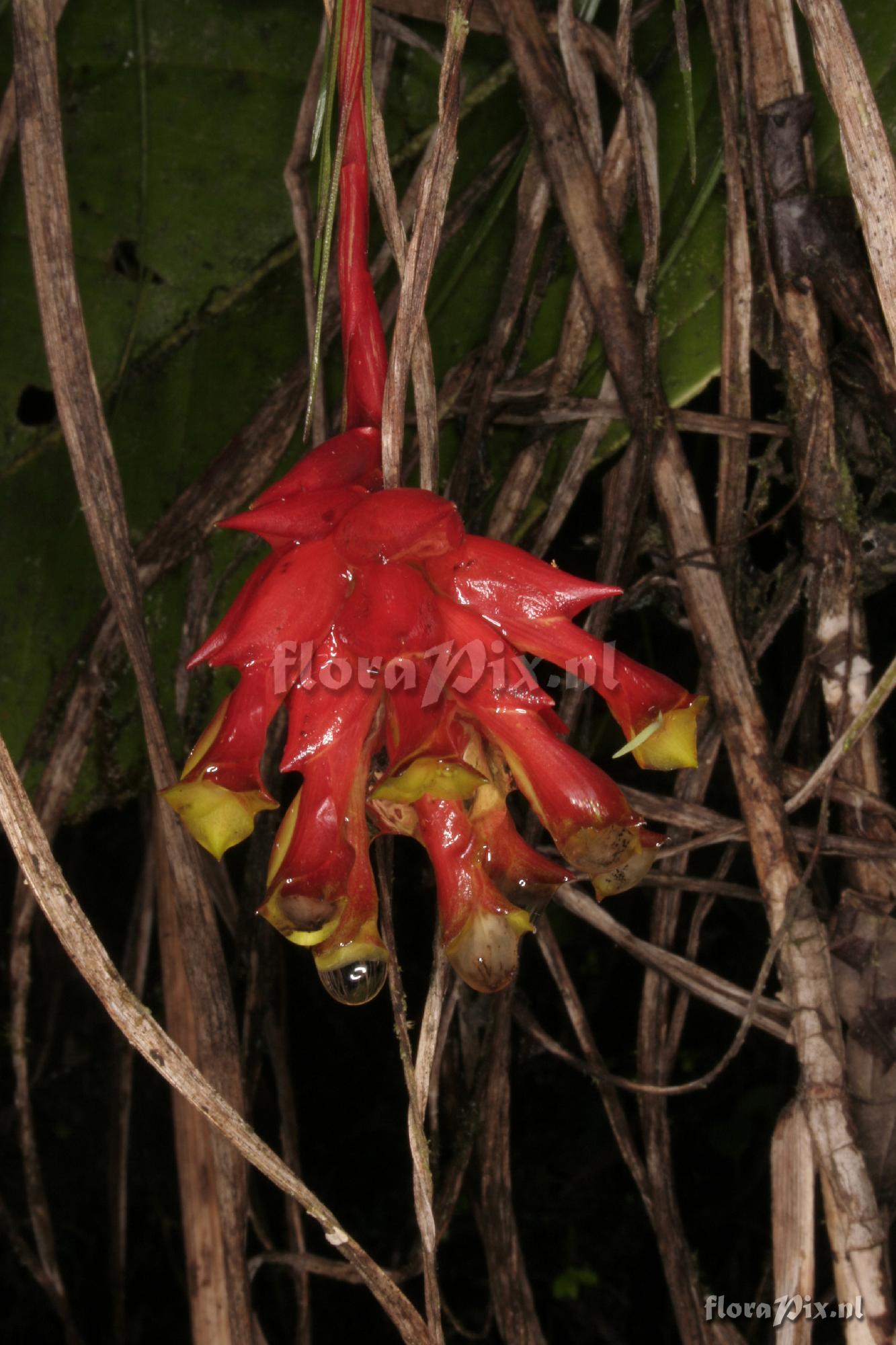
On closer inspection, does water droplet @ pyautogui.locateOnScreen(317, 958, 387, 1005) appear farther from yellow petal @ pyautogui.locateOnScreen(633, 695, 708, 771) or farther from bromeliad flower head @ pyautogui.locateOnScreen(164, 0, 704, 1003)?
yellow petal @ pyautogui.locateOnScreen(633, 695, 708, 771)

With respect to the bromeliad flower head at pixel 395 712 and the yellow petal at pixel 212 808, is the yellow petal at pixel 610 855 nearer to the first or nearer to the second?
the bromeliad flower head at pixel 395 712

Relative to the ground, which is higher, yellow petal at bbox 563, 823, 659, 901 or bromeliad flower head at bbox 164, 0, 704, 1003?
bromeliad flower head at bbox 164, 0, 704, 1003

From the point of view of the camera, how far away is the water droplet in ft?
2.13

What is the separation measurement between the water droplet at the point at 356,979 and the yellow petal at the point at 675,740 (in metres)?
0.20

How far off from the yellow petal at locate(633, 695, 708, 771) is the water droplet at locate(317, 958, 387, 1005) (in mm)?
205

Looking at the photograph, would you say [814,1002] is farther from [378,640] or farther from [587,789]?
[378,640]

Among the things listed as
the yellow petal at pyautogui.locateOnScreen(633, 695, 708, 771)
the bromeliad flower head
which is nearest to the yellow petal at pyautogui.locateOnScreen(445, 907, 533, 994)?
the bromeliad flower head

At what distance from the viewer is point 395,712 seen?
624mm

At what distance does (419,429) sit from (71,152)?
1.61ft

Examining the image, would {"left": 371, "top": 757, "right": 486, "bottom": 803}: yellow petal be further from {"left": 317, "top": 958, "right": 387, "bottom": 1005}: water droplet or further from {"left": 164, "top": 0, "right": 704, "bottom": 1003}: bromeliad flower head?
{"left": 317, "top": 958, "right": 387, "bottom": 1005}: water droplet

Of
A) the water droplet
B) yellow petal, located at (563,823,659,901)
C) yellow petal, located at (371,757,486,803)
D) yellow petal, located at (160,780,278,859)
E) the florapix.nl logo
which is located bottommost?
the water droplet

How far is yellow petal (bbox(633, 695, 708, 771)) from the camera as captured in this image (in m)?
0.69

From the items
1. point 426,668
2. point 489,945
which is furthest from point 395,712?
point 489,945

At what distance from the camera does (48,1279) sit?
3.51 ft
